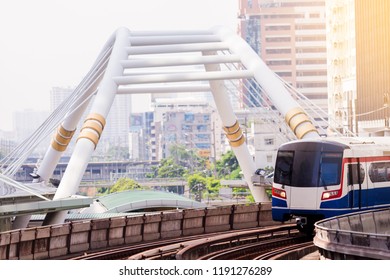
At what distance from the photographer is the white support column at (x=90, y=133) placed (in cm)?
3322

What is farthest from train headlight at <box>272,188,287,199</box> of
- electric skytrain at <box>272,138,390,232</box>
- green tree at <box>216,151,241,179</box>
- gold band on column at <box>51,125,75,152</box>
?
green tree at <box>216,151,241,179</box>

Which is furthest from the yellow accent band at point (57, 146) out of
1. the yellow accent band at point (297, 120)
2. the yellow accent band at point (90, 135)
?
the yellow accent band at point (297, 120)

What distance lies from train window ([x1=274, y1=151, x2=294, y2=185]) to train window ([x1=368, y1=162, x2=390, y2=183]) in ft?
5.69

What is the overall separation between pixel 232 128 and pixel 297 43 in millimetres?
116217

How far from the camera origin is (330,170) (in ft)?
83.2

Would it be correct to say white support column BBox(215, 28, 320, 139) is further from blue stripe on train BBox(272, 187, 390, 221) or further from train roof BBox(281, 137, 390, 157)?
blue stripe on train BBox(272, 187, 390, 221)

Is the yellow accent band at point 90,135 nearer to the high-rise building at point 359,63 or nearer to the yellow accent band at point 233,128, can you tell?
the yellow accent band at point 233,128

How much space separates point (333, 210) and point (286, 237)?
106 inches

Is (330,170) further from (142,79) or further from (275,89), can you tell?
(142,79)

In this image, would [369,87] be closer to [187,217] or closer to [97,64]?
[97,64]

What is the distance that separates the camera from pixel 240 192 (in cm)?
11406

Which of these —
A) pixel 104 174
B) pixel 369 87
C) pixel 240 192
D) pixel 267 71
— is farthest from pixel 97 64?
pixel 104 174

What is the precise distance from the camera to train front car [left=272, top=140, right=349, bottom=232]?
25297 mm

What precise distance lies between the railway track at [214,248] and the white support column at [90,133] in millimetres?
5798
